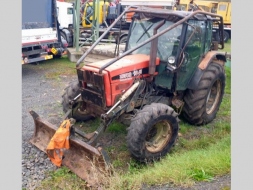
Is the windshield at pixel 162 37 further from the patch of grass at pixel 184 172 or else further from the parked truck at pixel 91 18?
the parked truck at pixel 91 18

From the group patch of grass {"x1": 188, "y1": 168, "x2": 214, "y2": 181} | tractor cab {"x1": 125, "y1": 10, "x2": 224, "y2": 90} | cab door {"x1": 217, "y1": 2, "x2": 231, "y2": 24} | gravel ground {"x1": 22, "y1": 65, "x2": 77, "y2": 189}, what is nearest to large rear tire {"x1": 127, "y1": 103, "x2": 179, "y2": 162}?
tractor cab {"x1": 125, "y1": 10, "x2": 224, "y2": 90}

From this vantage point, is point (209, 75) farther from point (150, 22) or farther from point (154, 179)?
point (154, 179)

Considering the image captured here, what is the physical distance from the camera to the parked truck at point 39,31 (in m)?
9.46

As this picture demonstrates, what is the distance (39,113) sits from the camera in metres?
6.28

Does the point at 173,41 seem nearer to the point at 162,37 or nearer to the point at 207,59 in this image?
the point at 162,37

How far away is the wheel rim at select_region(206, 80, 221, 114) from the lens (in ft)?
19.5

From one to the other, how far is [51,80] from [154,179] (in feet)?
19.9

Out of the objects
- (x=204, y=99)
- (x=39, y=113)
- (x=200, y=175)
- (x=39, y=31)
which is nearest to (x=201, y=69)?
(x=204, y=99)

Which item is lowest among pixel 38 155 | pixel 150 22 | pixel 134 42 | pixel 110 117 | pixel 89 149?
pixel 38 155

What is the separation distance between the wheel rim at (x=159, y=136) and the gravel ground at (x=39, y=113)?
117cm

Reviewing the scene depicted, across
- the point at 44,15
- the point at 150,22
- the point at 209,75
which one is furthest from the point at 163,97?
the point at 44,15

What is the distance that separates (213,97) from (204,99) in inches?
31.0

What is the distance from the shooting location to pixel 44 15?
10.1 metres

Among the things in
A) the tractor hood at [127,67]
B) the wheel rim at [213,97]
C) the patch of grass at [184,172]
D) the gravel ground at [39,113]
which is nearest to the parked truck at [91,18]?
the gravel ground at [39,113]
